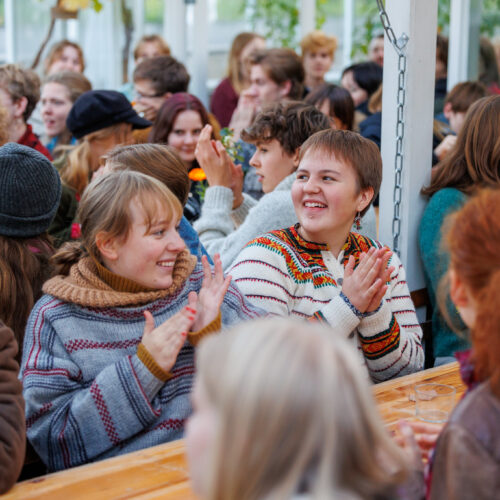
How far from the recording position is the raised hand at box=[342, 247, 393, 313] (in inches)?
99.3

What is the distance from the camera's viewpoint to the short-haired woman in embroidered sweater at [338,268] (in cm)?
255

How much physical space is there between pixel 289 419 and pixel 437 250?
231 centimetres

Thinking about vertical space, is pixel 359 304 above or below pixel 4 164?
below

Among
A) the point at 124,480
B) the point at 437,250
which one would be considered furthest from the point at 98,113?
the point at 124,480

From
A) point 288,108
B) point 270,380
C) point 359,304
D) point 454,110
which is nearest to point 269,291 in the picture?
point 359,304

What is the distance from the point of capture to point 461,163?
338cm

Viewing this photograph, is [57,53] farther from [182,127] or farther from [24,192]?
[24,192]

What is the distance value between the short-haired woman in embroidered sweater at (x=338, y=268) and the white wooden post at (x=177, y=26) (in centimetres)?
490

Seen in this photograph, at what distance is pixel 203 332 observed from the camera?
7.37 ft

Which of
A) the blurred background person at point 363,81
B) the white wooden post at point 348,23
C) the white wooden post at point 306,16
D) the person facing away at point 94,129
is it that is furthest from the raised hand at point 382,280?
the white wooden post at point 348,23

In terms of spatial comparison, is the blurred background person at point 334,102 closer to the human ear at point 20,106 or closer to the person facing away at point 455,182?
the person facing away at point 455,182

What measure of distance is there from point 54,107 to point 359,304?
3517mm

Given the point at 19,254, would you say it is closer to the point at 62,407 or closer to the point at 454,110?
the point at 62,407

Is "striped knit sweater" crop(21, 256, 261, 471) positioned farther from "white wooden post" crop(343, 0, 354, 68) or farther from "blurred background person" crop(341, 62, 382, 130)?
"white wooden post" crop(343, 0, 354, 68)
